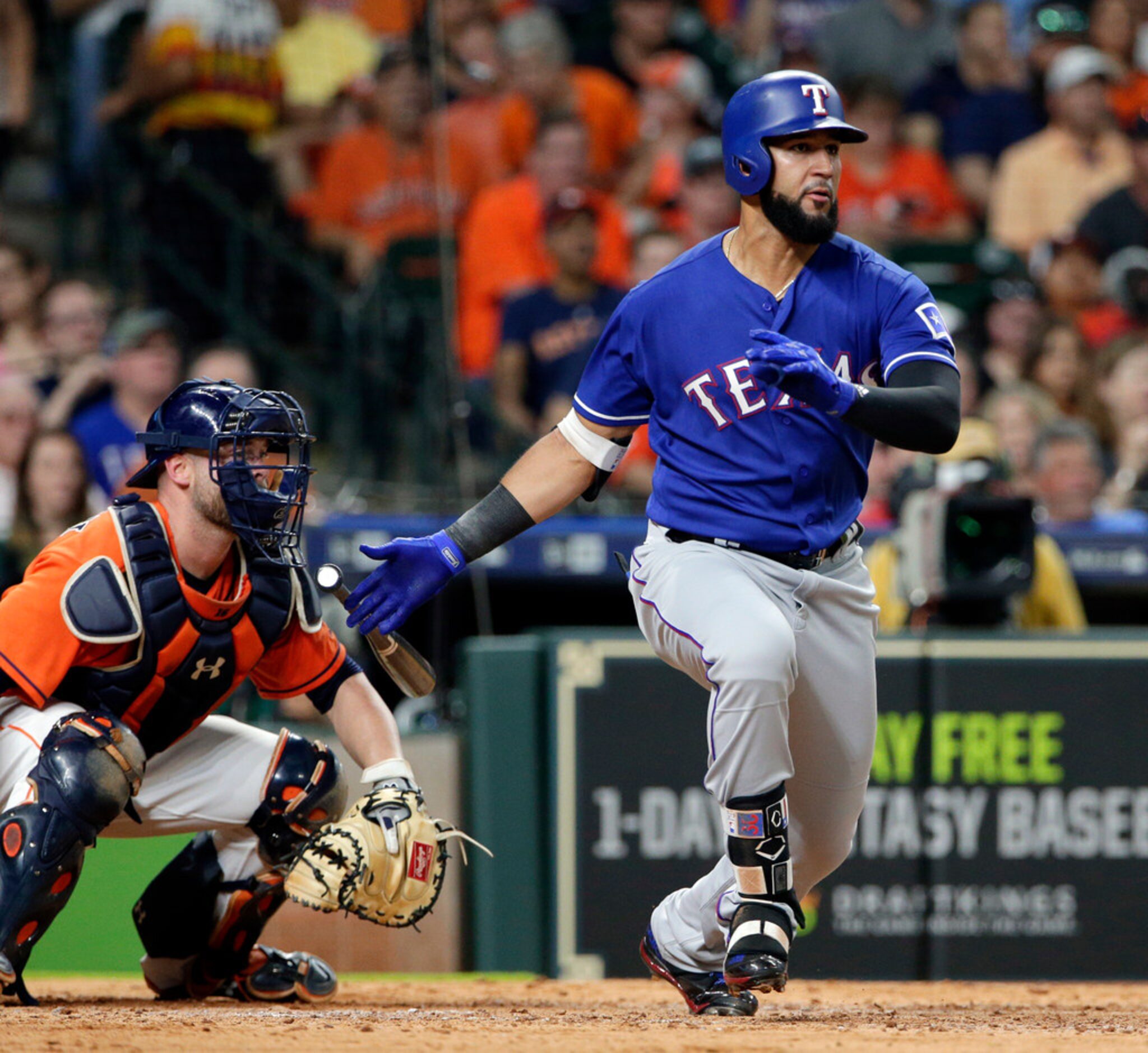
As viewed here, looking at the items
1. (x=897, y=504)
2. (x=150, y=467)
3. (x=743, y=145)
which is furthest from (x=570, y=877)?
(x=743, y=145)

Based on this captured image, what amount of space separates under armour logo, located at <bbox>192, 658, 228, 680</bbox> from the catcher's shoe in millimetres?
829

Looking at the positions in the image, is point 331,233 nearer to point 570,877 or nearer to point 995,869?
point 570,877

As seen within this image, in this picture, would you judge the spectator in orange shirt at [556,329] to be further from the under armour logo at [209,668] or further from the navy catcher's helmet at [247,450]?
the under armour logo at [209,668]

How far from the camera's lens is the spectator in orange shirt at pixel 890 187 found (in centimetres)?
864

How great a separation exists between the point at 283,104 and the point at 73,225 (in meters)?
1.14

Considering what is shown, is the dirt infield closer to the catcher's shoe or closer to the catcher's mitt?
the catcher's shoe

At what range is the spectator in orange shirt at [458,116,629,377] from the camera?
321 inches

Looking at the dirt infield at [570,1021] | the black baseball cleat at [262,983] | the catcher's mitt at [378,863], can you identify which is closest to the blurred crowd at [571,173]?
the dirt infield at [570,1021]

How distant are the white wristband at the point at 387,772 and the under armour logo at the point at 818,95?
170cm

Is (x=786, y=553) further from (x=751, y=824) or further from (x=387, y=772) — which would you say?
(x=387, y=772)

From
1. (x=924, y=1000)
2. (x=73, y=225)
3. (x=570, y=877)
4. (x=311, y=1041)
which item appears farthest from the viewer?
(x=73, y=225)

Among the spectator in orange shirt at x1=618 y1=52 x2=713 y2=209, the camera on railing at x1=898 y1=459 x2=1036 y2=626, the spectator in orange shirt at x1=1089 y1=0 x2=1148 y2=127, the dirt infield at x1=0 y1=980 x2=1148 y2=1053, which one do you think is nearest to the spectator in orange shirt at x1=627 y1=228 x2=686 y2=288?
the spectator in orange shirt at x1=618 y1=52 x2=713 y2=209

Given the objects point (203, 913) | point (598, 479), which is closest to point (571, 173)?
point (598, 479)

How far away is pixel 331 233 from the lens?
8.24 meters
